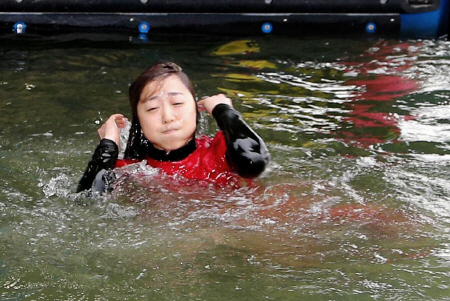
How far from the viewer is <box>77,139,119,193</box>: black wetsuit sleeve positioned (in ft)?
11.8

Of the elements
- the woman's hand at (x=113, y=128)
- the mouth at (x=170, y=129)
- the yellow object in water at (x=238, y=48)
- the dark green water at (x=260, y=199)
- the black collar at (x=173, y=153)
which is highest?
the yellow object in water at (x=238, y=48)

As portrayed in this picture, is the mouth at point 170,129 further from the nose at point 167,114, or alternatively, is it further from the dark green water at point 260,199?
the dark green water at point 260,199

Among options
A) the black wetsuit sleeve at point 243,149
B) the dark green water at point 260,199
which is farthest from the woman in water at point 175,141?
the dark green water at point 260,199

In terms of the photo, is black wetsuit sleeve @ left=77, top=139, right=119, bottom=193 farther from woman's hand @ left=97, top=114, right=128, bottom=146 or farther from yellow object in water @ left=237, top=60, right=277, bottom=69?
yellow object in water @ left=237, top=60, right=277, bottom=69

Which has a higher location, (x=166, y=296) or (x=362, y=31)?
(x=362, y=31)

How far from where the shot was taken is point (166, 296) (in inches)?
108

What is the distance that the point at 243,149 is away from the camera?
11.5 feet

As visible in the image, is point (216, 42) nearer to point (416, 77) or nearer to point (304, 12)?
point (304, 12)

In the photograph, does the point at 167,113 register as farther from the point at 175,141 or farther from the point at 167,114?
the point at 175,141

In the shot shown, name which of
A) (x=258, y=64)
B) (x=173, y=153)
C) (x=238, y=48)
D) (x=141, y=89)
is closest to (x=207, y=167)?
(x=173, y=153)

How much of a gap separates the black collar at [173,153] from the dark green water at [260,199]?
134 millimetres

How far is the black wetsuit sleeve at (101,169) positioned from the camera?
3.59 meters

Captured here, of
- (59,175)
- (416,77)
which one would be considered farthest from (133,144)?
(416,77)

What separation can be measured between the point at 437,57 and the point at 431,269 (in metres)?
3.95
